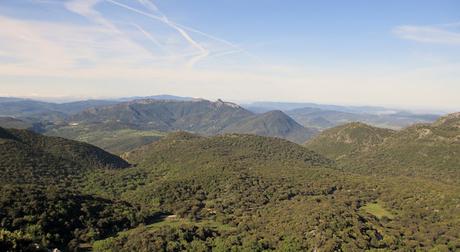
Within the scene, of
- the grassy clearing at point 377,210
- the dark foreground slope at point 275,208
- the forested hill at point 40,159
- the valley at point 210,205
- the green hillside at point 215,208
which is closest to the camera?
the green hillside at point 215,208

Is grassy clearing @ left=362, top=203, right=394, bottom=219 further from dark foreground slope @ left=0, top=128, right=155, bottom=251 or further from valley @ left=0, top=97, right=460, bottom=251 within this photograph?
dark foreground slope @ left=0, top=128, right=155, bottom=251

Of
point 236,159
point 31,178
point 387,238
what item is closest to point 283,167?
point 236,159

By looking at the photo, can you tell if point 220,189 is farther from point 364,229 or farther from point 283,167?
point 364,229

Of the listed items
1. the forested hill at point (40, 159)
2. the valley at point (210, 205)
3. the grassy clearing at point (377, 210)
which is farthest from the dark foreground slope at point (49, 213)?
the grassy clearing at point (377, 210)

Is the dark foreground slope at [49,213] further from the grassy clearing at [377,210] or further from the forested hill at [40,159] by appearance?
the grassy clearing at [377,210]

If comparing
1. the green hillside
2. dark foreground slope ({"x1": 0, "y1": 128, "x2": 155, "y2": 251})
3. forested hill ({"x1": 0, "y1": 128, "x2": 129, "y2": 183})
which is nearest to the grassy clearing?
the green hillside

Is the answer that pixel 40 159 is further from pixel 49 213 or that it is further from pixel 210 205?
pixel 49 213
